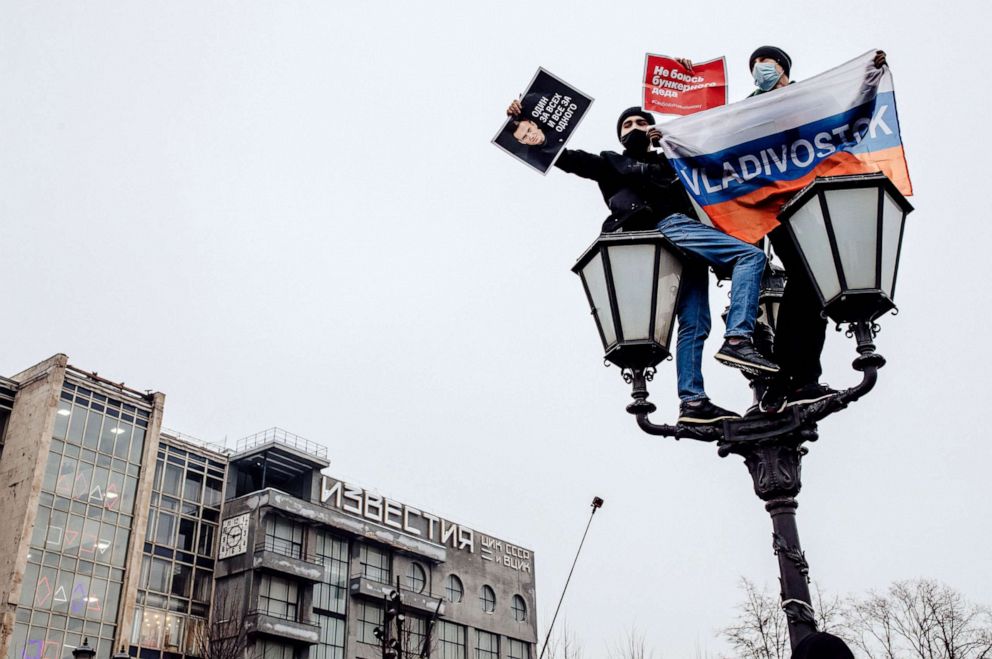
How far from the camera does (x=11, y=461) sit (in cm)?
3997

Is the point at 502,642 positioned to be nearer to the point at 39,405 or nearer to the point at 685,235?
the point at 39,405

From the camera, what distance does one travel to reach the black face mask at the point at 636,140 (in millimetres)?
5020

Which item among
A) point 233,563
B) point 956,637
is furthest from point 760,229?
point 233,563

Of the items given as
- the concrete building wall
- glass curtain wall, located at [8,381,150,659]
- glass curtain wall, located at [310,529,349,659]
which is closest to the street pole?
the concrete building wall

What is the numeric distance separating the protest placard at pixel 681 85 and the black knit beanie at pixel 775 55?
1361 millimetres

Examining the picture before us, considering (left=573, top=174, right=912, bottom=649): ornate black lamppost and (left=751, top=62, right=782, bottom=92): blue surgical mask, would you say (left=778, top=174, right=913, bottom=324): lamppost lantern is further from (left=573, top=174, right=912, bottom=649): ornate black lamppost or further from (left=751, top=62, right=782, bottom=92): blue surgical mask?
(left=751, top=62, right=782, bottom=92): blue surgical mask

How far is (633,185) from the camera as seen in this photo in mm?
4895

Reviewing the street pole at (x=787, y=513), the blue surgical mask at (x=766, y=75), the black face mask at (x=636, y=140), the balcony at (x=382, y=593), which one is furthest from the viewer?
the balcony at (x=382, y=593)

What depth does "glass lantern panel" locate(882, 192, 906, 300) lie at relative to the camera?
3.79 metres

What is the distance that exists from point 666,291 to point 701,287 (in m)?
0.28

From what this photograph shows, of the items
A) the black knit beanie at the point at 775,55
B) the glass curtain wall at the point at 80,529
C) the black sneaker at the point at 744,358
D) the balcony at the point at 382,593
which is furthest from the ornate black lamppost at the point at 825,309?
the balcony at the point at 382,593

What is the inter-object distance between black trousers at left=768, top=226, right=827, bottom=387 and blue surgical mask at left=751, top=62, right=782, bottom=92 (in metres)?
Answer: 0.83

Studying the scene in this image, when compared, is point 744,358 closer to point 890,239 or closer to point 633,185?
point 890,239

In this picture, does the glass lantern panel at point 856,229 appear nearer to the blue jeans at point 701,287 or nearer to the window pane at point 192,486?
the blue jeans at point 701,287
